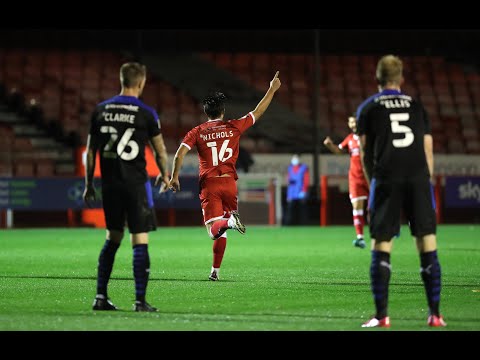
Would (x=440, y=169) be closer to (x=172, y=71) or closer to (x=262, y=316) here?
(x=172, y=71)

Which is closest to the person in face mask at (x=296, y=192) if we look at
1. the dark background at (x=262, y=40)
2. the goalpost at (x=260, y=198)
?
the goalpost at (x=260, y=198)

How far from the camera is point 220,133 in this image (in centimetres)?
1198

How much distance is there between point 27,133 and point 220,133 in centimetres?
2066

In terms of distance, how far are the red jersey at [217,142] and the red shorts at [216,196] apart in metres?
0.08

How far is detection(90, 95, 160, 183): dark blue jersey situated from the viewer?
8.71 m

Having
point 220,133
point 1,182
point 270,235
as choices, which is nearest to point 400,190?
point 220,133

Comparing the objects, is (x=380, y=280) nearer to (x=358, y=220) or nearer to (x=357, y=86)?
(x=358, y=220)

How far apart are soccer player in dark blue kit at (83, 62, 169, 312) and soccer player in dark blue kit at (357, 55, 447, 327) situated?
181 centimetres

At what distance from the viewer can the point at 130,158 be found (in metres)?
8.74

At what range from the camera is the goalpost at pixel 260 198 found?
28766 mm

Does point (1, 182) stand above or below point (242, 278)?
→ above

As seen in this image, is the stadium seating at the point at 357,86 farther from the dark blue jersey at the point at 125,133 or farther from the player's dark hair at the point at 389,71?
the player's dark hair at the point at 389,71

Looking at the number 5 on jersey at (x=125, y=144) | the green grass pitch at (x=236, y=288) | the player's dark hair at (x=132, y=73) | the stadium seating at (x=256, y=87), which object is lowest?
the green grass pitch at (x=236, y=288)

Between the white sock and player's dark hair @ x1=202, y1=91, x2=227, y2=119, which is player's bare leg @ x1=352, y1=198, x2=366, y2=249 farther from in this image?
player's dark hair @ x1=202, y1=91, x2=227, y2=119
